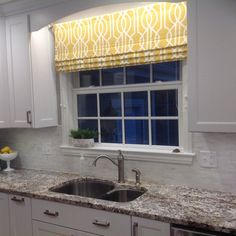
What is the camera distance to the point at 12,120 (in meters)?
2.76

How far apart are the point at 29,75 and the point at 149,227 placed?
1.69 metres

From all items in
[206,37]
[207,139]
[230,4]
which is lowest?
[207,139]

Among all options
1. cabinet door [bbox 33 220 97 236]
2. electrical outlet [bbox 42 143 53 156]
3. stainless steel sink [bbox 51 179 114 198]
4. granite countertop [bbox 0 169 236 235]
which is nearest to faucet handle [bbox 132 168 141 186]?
→ granite countertop [bbox 0 169 236 235]

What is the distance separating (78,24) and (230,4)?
1390 millimetres

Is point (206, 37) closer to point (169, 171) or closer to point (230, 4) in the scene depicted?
point (230, 4)

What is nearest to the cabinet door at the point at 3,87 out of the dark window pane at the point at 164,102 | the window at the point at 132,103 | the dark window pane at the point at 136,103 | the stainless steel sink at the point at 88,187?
the window at the point at 132,103

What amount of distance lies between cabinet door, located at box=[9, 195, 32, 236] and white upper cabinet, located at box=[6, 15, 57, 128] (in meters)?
0.69

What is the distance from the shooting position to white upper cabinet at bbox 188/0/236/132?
1.76 metres

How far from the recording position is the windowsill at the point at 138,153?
2248 mm

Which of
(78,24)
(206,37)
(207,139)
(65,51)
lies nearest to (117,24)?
(78,24)

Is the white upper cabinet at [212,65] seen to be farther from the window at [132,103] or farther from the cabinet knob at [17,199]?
the cabinet knob at [17,199]

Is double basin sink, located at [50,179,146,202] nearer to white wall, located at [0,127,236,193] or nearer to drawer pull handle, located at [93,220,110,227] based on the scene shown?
white wall, located at [0,127,236,193]

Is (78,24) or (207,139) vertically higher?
(78,24)

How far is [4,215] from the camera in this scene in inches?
94.9
